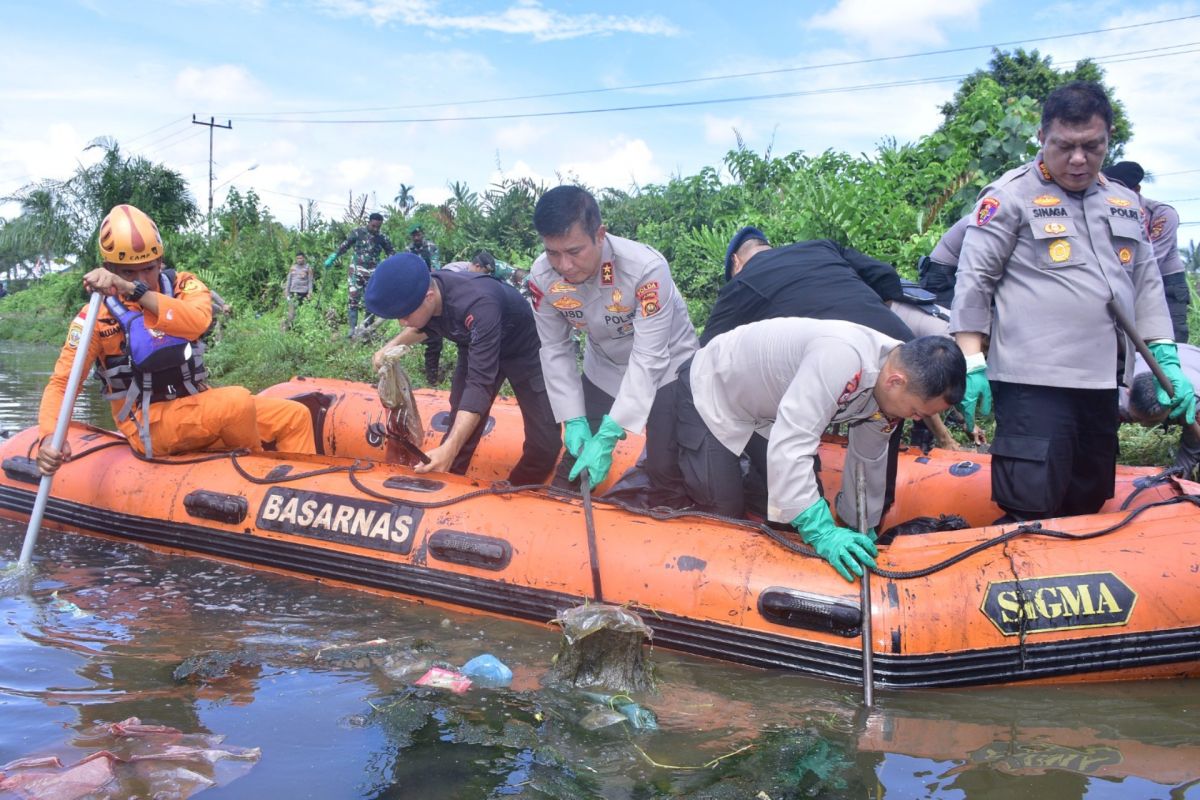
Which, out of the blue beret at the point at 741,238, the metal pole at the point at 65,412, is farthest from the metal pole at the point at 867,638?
the metal pole at the point at 65,412

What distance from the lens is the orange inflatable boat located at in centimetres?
302

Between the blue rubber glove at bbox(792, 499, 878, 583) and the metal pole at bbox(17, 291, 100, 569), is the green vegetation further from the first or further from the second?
the metal pole at bbox(17, 291, 100, 569)

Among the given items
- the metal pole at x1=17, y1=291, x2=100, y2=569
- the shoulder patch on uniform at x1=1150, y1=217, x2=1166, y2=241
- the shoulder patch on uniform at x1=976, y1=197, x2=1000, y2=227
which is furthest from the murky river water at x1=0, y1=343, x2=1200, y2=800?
the shoulder patch on uniform at x1=1150, y1=217, x2=1166, y2=241

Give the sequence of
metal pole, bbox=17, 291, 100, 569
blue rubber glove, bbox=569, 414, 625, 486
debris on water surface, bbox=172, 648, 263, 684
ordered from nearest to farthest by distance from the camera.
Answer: debris on water surface, bbox=172, 648, 263, 684, blue rubber glove, bbox=569, 414, 625, 486, metal pole, bbox=17, 291, 100, 569

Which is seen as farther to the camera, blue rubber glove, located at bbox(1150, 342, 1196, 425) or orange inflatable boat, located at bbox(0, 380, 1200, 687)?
blue rubber glove, located at bbox(1150, 342, 1196, 425)

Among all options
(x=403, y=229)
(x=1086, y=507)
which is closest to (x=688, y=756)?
(x=1086, y=507)

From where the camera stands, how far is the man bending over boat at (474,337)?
3.88 metres

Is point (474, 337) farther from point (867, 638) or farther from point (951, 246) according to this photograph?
point (951, 246)

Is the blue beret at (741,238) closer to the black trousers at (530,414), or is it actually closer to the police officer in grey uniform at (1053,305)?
the black trousers at (530,414)

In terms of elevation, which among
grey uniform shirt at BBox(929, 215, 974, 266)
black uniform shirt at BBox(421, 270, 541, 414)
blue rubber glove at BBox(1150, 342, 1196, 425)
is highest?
grey uniform shirt at BBox(929, 215, 974, 266)

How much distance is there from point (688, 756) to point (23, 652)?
224cm

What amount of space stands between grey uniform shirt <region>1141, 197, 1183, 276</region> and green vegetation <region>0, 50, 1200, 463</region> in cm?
137

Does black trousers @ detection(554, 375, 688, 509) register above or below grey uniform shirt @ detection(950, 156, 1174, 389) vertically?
below

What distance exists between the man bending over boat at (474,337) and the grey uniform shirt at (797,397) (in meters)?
1.01
